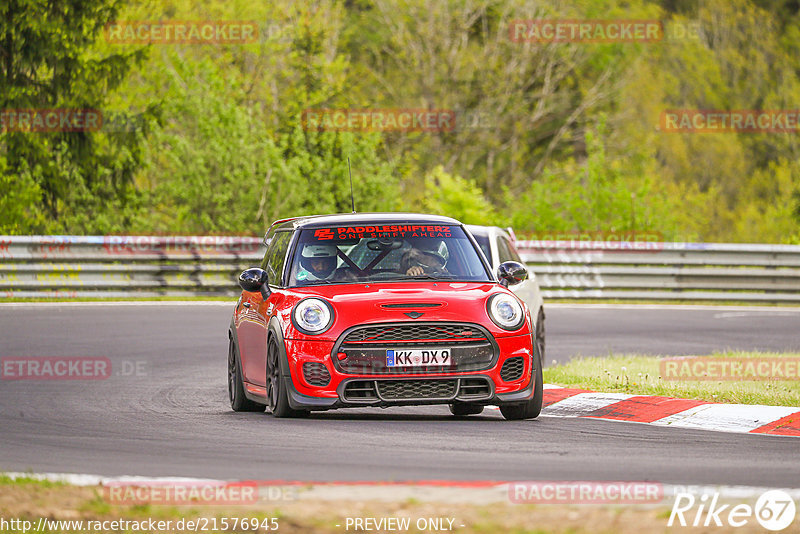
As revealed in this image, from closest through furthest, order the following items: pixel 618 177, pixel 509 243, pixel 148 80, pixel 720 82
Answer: pixel 509 243, pixel 618 177, pixel 148 80, pixel 720 82

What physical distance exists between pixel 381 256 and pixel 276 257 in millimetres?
1124

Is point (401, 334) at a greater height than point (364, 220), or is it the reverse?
point (364, 220)

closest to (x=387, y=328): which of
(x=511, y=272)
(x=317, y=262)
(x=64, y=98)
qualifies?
(x=317, y=262)

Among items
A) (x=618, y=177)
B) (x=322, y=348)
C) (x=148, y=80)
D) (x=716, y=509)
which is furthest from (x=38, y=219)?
(x=716, y=509)

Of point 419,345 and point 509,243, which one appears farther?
point 509,243

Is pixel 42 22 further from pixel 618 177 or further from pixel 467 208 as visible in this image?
pixel 618 177

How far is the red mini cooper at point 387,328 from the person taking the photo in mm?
A: 10734

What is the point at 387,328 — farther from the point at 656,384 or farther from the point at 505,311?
the point at 656,384

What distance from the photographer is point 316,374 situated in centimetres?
1079

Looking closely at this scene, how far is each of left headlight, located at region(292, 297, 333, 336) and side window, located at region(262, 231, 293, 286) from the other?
965 millimetres

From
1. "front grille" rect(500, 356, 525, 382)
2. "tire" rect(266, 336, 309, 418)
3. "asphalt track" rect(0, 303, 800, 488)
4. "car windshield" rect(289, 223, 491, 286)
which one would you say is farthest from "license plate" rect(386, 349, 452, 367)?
"car windshield" rect(289, 223, 491, 286)

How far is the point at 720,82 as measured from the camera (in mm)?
62062

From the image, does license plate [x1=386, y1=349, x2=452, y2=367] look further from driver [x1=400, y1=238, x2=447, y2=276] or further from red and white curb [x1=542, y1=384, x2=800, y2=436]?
red and white curb [x1=542, y1=384, x2=800, y2=436]

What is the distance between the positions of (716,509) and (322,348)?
14.6 ft
